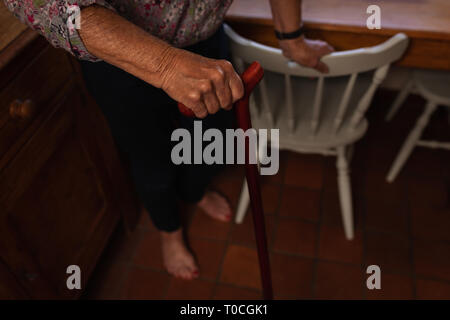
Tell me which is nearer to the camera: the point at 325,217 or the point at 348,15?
the point at 348,15

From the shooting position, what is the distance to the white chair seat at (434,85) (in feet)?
4.22

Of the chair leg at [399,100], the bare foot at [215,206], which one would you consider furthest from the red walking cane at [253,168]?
the chair leg at [399,100]

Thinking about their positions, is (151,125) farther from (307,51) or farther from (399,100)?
(399,100)

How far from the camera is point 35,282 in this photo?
38.8 inches

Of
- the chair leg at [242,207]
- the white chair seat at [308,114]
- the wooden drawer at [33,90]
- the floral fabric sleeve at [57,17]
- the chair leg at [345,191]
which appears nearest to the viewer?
the floral fabric sleeve at [57,17]

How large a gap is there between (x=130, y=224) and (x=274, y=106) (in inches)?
26.8

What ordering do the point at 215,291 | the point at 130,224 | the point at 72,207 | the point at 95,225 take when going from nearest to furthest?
1. the point at 72,207
2. the point at 95,225
3. the point at 215,291
4. the point at 130,224

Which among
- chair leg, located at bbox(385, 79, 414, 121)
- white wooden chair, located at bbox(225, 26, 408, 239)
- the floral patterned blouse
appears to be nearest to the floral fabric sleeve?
the floral patterned blouse

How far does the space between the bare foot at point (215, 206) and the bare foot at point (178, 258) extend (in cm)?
17

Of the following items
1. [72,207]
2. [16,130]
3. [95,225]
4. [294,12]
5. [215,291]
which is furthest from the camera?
[215,291]

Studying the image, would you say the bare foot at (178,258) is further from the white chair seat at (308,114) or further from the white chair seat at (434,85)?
the white chair seat at (434,85)

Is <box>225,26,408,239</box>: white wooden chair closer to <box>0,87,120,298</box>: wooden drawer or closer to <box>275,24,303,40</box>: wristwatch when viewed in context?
<box>275,24,303,40</box>: wristwatch

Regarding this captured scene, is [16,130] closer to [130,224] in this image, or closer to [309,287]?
[130,224]
